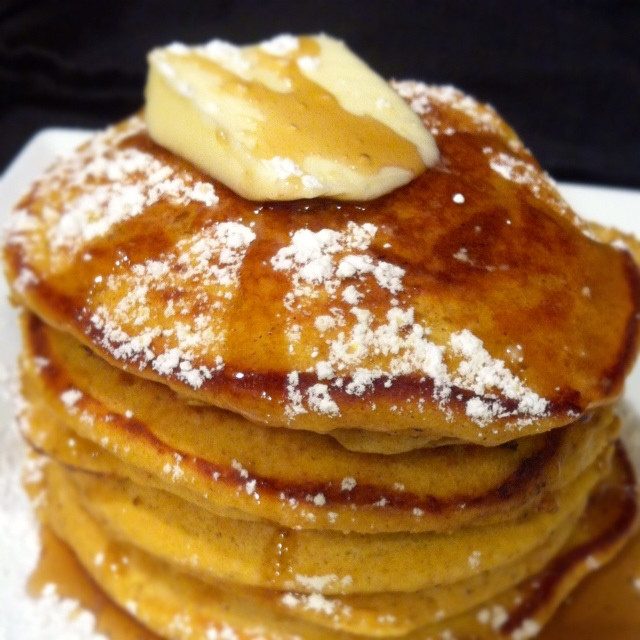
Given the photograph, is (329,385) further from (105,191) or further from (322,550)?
(105,191)

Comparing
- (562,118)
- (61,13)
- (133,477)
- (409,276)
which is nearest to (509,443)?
(409,276)

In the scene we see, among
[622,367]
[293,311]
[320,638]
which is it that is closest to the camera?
[293,311]

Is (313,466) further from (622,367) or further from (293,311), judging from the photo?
(622,367)

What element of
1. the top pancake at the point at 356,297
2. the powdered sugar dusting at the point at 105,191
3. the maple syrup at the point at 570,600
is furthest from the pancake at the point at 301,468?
the maple syrup at the point at 570,600

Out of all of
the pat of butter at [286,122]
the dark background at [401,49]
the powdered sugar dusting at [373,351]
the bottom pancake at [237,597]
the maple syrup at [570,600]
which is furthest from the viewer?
the dark background at [401,49]

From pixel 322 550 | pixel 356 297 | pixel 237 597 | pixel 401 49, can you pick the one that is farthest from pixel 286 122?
pixel 401 49

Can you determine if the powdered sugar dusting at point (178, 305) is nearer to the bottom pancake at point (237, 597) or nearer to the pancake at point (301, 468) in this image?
the pancake at point (301, 468)
